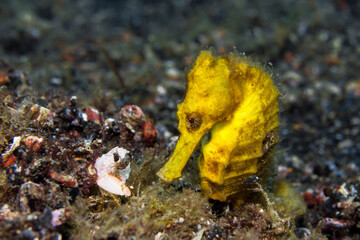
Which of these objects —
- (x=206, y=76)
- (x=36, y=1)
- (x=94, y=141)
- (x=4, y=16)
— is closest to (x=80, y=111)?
(x=94, y=141)

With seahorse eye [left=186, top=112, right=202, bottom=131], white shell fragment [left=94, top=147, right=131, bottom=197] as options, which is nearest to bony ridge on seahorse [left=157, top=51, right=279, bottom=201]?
seahorse eye [left=186, top=112, right=202, bottom=131]

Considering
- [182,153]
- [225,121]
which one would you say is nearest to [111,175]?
[182,153]

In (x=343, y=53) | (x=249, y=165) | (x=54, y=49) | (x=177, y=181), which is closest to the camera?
(x=249, y=165)

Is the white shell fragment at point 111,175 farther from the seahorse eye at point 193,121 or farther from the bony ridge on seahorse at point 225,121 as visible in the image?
the seahorse eye at point 193,121

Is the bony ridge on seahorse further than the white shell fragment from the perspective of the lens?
No

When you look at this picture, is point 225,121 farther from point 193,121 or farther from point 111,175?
point 111,175

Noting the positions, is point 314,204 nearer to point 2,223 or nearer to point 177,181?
point 177,181

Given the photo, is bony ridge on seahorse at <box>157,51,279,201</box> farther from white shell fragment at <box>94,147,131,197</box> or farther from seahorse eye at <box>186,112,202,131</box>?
white shell fragment at <box>94,147,131,197</box>
